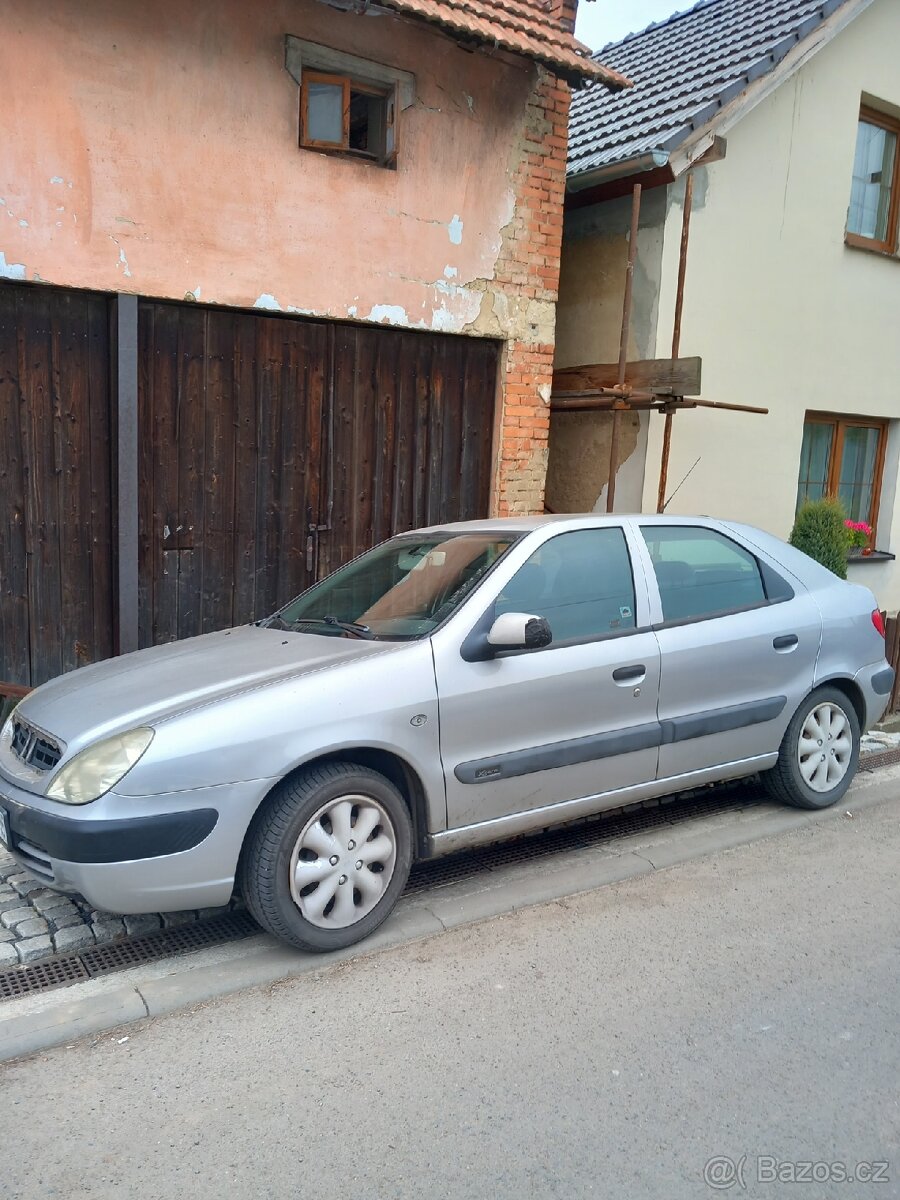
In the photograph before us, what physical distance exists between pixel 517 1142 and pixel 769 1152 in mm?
656

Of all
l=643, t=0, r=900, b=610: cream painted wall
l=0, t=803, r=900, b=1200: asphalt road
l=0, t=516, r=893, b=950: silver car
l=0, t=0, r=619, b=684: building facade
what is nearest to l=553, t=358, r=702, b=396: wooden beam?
l=0, t=0, r=619, b=684: building facade

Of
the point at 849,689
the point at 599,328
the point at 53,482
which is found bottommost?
the point at 849,689

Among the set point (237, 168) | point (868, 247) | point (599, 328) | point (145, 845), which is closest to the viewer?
point (145, 845)

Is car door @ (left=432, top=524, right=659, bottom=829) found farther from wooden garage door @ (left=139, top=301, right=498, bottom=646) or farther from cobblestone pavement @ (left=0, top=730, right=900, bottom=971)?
wooden garage door @ (left=139, top=301, right=498, bottom=646)

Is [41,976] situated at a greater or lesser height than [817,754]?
lesser

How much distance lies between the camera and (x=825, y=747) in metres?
5.17

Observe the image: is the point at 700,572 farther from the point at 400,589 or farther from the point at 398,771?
the point at 398,771

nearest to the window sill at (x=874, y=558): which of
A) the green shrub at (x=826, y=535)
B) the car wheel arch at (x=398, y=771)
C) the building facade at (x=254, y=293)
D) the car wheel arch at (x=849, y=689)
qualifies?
the green shrub at (x=826, y=535)

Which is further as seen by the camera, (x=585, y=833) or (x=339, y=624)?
(x=585, y=833)

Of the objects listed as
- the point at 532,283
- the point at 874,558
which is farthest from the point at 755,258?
the point at 874,558

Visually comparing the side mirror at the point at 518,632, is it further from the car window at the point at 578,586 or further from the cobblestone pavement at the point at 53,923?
the cobblestone pavement at the point at 53,923

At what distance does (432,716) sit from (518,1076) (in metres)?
1.33

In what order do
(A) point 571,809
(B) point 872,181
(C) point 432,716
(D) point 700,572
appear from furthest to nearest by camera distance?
1. (B) point 872,181
2. (D) point 700,572
3. (A) point 571,809
4. (C) point 432,716

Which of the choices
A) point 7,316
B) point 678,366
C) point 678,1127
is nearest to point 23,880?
point 678,1127
